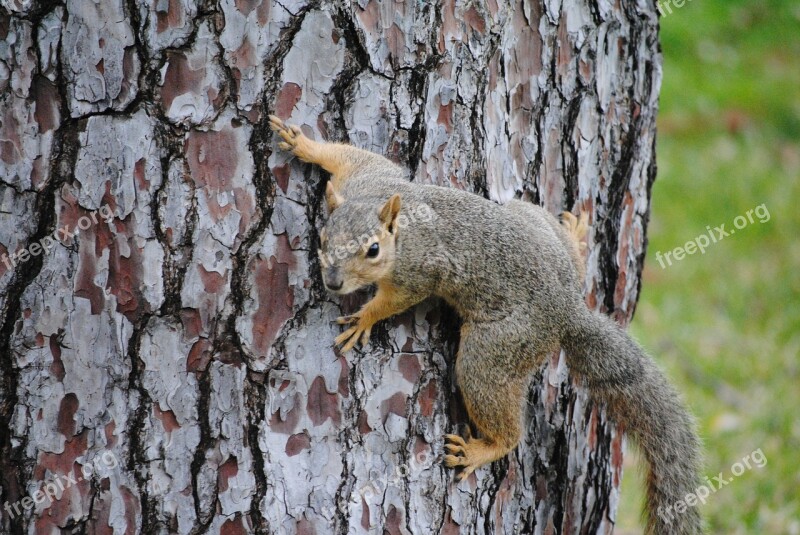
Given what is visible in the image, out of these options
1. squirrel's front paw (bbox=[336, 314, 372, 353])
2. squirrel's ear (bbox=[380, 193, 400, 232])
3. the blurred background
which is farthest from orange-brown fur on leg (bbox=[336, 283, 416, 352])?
the blurred background

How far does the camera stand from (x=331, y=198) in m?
2.08

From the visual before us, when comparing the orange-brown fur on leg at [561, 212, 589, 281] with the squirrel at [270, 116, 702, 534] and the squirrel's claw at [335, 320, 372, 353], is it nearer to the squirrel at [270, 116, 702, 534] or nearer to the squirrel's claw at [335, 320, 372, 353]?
the squirrel at [270, 116, 702, 534]

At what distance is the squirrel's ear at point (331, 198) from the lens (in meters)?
2.07

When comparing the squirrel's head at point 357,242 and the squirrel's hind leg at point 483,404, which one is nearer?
the squirrel's head at point 357,242

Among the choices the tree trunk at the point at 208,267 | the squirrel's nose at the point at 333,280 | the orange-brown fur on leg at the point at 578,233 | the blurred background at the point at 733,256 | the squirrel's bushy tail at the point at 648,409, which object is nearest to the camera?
the tree trunk at the point at 208,267

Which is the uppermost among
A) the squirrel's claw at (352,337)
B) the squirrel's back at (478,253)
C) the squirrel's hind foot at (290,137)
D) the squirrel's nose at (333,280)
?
the squirrel's hind foot at (290,137)

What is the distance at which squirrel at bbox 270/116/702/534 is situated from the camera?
215 cm

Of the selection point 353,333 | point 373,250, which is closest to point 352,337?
point 353,333

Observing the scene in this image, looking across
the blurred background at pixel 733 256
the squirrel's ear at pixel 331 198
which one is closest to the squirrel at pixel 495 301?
the squirrel's ear at pixel 331 198

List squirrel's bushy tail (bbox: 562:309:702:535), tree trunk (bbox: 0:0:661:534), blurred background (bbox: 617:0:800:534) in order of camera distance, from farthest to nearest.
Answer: blurred background (bbox: 617:0:800:534), squirrel's bushy tail (bbox: 562:309:702:535), tree trunk (bbox: 0:0:661:534)

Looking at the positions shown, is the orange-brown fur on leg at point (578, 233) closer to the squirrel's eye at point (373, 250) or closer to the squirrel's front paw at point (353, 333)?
the squirrel's eye at point (373, 250)

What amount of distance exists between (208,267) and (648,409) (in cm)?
129

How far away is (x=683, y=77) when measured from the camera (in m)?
7.36

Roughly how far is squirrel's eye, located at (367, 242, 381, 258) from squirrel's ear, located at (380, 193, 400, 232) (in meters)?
0.06
